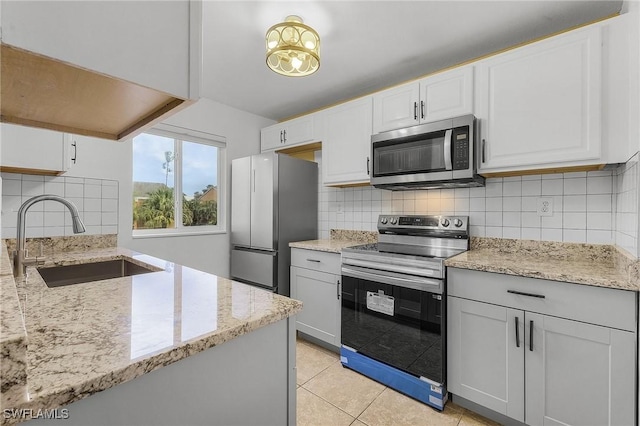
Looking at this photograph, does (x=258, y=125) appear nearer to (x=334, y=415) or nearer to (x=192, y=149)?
(x=192, y=149)

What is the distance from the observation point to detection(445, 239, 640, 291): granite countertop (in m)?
1.35

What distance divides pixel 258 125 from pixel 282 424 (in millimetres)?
3169

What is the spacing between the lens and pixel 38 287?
1118 mm

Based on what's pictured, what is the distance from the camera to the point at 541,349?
1498 mm

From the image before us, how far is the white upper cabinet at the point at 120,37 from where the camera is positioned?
427 mm

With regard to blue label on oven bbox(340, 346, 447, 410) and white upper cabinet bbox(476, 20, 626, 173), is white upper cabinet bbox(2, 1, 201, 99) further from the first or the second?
blue label on oven bbox(340, 346, 447, 410)

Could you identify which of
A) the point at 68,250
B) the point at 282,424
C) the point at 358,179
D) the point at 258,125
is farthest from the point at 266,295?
the point at 258,125

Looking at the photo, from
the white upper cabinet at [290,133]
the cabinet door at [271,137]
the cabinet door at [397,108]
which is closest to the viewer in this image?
the cabinet door at [397,108]

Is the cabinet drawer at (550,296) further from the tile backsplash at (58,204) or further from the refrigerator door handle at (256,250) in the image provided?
the tile backsplash at (58,204)

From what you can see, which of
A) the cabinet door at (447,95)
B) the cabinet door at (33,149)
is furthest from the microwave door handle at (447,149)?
the cabinet door at (33,149)

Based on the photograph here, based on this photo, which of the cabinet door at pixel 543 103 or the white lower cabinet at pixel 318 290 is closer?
the cabinet door at pixel 543 103

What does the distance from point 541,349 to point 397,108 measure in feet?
5.89

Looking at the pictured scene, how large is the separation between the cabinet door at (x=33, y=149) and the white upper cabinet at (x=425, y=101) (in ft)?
7.13

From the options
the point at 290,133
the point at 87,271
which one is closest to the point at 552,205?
the point at 290,133
